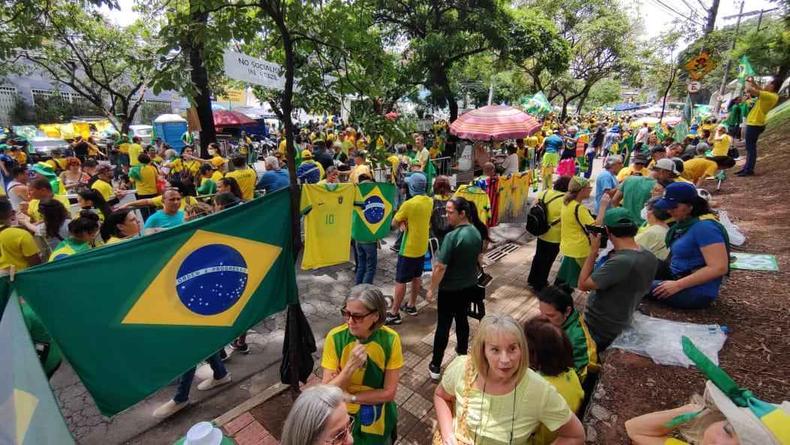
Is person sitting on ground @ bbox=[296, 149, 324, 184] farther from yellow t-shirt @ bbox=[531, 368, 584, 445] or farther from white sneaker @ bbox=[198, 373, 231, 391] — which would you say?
yellow t-shirt @ bbox=[531, 368, 584, 445]

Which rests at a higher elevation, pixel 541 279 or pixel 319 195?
pixel 319 195

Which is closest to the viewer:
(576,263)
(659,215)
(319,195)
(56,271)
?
(56,271)

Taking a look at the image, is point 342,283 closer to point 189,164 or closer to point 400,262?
point 400,262

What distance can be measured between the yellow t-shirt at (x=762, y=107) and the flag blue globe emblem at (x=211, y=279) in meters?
10.1

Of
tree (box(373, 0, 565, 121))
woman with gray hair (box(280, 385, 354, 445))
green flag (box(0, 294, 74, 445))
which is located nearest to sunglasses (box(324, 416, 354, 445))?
woman with gray hair (box(280, 385, 354, 445))

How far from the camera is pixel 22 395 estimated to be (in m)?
1.79

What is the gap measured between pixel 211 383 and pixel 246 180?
4.07 metres

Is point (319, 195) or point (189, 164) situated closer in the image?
point (319, 195)

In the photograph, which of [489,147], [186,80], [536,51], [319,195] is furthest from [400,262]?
[536,51]

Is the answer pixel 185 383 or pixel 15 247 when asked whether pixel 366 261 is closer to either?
pixel 185 383

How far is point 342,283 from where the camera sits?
21.0 feet

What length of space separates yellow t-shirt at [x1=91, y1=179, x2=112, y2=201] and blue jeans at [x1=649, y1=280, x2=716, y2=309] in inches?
303

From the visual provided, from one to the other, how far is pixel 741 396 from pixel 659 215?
10.1 ft

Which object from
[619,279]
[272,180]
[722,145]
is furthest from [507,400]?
[722,145]
